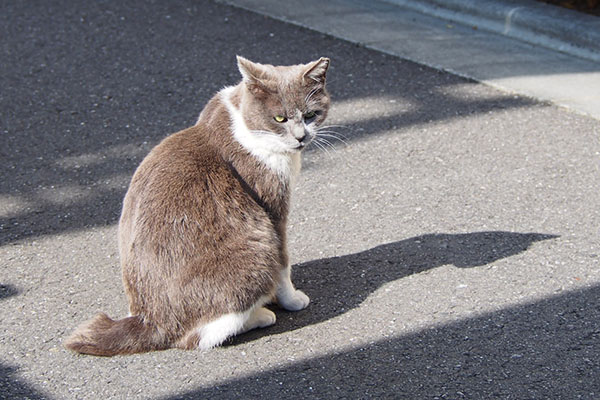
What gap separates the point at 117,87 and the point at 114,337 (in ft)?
11.4

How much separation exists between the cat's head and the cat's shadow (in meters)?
0.76

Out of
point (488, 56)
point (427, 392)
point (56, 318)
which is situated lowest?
point (56, 318)

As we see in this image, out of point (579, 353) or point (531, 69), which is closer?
point (579, 353)

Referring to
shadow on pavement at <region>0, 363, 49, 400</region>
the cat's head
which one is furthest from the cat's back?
shadow on pavement at <region>0, 363, 49, 400</region>

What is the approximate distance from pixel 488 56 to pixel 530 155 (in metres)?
1.81

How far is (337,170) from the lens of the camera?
505 centimetres

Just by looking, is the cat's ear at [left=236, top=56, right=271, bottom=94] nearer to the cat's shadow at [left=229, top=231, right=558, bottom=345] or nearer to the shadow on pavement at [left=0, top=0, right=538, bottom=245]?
the cat's shadow at [left=229, top=231, right=558, bottom=345]

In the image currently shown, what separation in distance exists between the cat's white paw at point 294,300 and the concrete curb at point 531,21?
4.07m

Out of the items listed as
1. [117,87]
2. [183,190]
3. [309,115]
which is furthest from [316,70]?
[117,87]

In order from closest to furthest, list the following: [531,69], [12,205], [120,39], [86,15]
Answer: [12,205]
[531,69]
[120,39]
[86,15]

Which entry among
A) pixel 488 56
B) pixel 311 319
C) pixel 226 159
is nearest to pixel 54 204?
pixel 226 159

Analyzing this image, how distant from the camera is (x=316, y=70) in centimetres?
348

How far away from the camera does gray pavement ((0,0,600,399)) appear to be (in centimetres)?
323

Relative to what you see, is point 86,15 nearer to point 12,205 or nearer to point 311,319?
point 12,205
